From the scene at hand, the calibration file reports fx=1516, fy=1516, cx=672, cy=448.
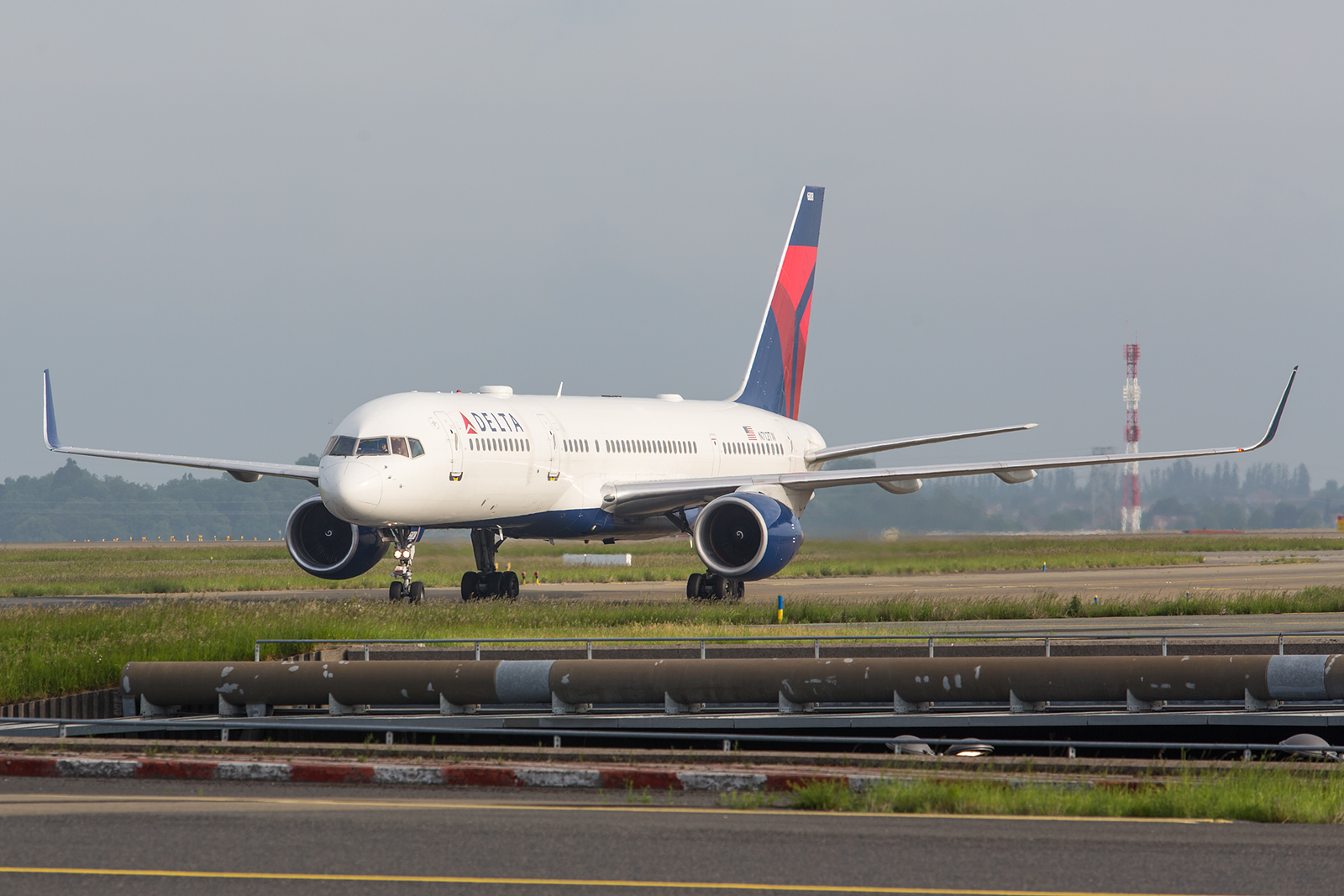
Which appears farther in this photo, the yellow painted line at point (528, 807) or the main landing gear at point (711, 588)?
the main landing gear at point (711, 588)

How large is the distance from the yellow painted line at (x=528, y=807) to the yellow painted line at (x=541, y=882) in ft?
6.71

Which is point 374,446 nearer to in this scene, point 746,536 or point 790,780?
point 746,536

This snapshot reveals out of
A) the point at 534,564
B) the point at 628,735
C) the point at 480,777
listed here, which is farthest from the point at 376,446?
the point at 534,564

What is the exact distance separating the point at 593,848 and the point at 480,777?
8.45 feet

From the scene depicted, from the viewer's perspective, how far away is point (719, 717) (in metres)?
15.4

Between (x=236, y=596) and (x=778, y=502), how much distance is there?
1300 cm

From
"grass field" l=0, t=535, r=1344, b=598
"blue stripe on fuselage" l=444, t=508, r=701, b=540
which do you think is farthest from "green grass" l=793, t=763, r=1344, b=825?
"grass field" l=0, t=535, r=1344, b=598

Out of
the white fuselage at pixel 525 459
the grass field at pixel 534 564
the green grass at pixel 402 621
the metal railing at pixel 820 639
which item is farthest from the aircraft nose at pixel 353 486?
the grass field at pixel 534 564

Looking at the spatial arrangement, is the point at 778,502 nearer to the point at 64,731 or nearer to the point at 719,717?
the point at 719,717

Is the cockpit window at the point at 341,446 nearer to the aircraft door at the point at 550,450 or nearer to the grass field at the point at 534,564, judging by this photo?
the aircraft door at the point at 550,450

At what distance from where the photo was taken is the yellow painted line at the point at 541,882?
7590 mm

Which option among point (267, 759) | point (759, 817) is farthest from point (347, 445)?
point (759, 817)

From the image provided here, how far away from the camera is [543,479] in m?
31.3

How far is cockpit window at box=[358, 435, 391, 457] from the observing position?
2780cm
